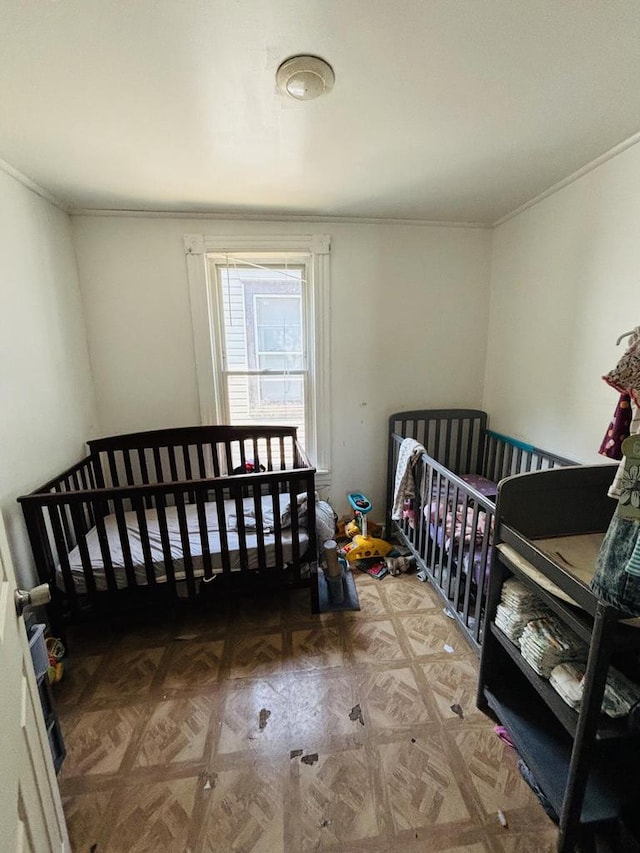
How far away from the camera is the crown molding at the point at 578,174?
4.85 feet

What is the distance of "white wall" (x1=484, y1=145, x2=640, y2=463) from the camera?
1564 mm

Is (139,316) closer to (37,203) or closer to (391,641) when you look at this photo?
(37,203)

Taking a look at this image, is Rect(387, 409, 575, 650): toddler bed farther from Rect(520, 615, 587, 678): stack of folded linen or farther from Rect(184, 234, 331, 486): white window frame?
Rect(184, 234, 331, 486): white window frame

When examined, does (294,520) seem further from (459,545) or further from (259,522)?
(459,545)

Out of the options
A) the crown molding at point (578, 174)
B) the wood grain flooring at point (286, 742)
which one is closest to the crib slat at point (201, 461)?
the wood grain flooring at point (286, 742)

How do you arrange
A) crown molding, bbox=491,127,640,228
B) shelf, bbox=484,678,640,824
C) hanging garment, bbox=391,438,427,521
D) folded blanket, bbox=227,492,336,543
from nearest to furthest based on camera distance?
shelf, bbox=484,678,640,824 < crown molding, bbox=491,127,640,228 < folded blanket, bbox=227,492,336,543 < hanging garment, bbox=391,438,427,521

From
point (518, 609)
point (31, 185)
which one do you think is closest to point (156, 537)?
point (518, 609)

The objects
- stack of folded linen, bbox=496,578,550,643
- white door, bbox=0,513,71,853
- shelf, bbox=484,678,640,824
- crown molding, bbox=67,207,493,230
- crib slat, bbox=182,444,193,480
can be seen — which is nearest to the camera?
white door, bbox=0,513,71,853

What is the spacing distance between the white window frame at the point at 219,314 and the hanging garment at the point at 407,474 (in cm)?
69

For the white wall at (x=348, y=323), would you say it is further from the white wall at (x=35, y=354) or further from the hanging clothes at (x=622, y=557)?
the hanging clothes at (x=622, y=557)

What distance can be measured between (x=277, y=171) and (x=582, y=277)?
166 centimetres

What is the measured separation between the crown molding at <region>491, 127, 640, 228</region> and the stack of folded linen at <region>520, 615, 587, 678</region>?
6.50 feet

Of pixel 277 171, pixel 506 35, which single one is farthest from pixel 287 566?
pixel 506 35

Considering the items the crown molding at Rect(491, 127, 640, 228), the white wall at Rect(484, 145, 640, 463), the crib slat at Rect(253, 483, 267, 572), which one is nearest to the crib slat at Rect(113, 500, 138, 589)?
the crib slat at Rect(253, 483, 267, 572)
